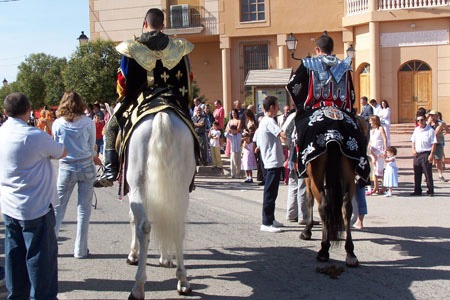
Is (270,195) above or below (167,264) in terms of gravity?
above

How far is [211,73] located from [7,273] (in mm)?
31174

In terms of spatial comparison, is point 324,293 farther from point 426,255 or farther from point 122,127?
point 122,127

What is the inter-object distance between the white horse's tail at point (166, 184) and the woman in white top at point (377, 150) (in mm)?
8410

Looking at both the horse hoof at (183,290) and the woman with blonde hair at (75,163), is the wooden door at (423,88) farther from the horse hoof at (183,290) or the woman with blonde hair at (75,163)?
the horse hoof at (183,290)

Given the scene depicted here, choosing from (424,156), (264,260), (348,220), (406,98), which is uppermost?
(406,98)

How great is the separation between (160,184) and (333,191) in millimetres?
2195

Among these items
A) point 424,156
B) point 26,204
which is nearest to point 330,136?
point 26,204

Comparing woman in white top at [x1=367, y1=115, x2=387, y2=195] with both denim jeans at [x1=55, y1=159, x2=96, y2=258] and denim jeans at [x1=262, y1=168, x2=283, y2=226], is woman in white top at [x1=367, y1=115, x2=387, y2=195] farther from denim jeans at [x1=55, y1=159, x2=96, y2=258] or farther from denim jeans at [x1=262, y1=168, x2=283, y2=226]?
denim jeans at [x1=55, y1=159, x2=96, y2=258]

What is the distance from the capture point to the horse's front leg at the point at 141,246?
557 centimetres

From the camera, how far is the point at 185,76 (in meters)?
6.62

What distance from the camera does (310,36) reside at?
32.2 metres

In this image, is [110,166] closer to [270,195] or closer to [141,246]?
[141,246]

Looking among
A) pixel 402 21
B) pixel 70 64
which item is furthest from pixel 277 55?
pixel 70 64

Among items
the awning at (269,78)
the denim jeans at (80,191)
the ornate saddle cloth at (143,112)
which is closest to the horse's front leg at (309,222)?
the ornate saddle cloth at (143,112)
